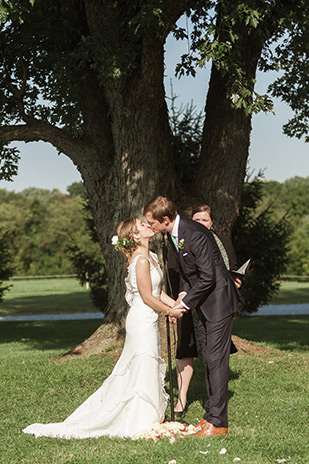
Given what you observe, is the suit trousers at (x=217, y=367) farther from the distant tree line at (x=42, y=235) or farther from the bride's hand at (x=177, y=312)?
the distant tree line at (x=42, y=235)

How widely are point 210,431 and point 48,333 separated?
1169 cm

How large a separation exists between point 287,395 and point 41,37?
8197mm

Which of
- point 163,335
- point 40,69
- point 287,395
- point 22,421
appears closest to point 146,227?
point 22,421

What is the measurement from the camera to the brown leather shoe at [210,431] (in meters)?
5.70

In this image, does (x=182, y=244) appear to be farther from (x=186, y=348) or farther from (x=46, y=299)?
(x=46, y=299)

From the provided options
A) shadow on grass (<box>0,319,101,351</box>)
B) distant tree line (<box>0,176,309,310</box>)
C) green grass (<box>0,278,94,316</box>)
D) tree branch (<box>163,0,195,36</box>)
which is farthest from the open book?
green grass (<box>0,278,94,316</box>)

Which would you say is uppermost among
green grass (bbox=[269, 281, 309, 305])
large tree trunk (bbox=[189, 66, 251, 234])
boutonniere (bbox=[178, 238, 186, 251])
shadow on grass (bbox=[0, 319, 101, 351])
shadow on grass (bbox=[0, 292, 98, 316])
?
large tree trunk (bbox=[189, 66, 251, 234])

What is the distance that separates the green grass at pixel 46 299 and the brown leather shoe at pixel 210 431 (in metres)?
17.0

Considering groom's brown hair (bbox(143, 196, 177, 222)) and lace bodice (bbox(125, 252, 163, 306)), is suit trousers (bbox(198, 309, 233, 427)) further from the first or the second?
groom's brown hair (bbox(143, 196, 177, 222))

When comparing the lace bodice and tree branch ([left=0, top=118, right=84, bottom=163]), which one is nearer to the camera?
the lace bodice

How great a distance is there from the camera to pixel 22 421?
6.77 metres

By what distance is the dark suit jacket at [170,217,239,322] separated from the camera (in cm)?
566

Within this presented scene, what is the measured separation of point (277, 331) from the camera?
15898 mm

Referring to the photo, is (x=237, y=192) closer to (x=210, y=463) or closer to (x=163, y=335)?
(x=163, y=335)
